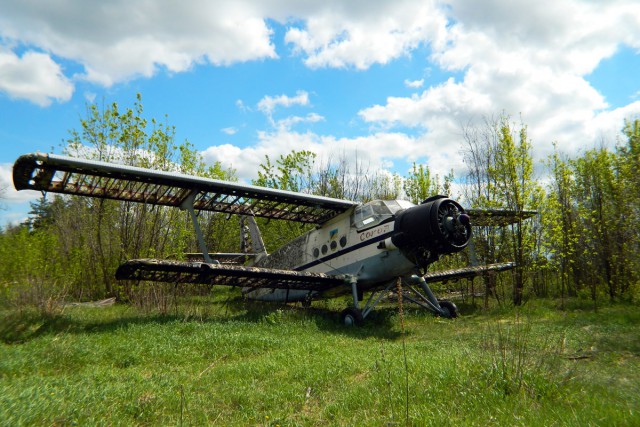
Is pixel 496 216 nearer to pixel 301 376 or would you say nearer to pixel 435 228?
pixel 435 228

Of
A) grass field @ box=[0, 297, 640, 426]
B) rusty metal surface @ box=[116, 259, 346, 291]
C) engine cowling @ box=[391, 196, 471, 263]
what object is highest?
engine cowling @ box=[391, 196, 471, 263]

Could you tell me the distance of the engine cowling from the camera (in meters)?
9.04

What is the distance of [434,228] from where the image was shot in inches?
353

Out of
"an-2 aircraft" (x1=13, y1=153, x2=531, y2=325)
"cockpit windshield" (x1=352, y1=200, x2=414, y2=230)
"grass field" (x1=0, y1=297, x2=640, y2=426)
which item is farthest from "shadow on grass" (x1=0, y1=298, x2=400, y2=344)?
"cockpit windshield" (x1=352, y1=200, x2=414, y2=230)

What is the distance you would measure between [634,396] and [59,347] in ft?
25.6

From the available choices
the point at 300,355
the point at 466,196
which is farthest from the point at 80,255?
the point at 466,196

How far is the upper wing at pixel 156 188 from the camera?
27.4 ft

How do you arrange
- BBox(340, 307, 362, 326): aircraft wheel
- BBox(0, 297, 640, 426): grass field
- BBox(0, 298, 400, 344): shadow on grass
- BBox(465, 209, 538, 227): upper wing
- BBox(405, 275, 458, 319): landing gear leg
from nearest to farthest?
1. BBox(0, 297, 640, 426): grass field
2. BBox(0, 298, 400, 344): shadow on grass
3. BBox(340, 307, 362, 326): aircraft wheel
4. BBox(405, 275, 458, 319): landing gear leg
5. BBox(465, 209, 538, 227): upper wing

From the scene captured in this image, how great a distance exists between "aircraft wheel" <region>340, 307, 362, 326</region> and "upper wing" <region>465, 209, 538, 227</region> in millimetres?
5913

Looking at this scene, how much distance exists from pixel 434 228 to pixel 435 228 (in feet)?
0.08

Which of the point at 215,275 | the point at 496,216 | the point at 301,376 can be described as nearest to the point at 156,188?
the point at 215,275

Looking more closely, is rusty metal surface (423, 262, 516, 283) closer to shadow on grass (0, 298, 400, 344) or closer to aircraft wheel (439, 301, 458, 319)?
aircraft wheel (439, 301, 458, 319)

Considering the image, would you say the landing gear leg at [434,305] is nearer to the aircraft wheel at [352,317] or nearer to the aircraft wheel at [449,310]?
the aircraft wheel at [449,310]

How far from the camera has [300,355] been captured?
6.39 metres
